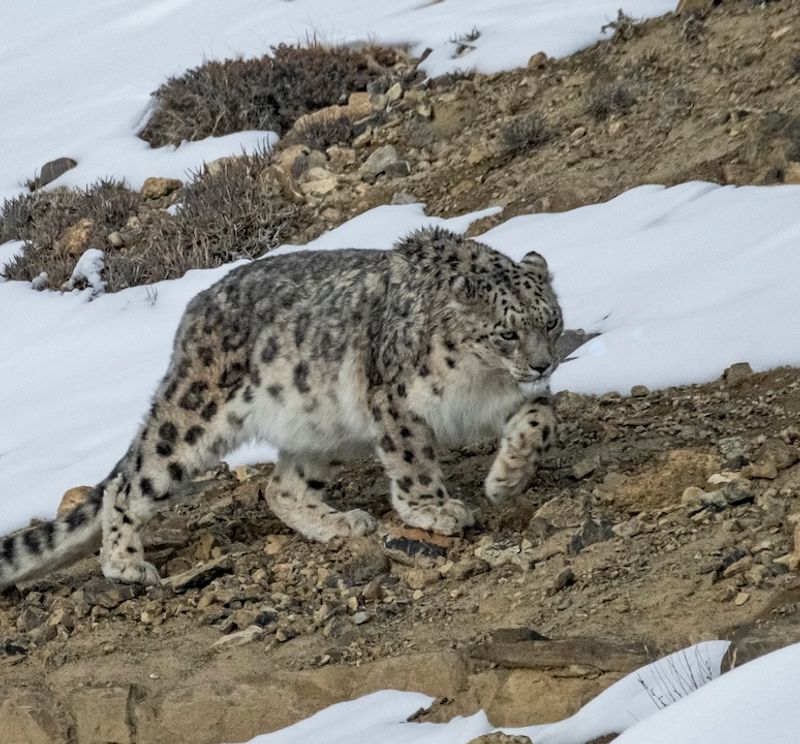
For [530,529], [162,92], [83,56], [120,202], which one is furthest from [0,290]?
[530,529]

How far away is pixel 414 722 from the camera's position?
18.6 feet

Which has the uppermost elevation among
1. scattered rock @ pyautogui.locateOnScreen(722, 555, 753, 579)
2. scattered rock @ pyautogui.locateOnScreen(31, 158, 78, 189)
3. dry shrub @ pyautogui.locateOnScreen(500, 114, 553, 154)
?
scattered rock @ pyautogui.locateOnScreen(31, 158, 78, 189)

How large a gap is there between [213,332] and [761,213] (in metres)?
4.70

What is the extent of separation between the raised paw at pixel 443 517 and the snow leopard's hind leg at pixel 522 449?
6.8 inches

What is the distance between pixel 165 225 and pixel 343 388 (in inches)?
309

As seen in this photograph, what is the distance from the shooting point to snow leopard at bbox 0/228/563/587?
761 centimetres

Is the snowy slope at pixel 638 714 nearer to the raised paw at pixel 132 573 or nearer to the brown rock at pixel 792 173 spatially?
the raised paw at pixel 132 573

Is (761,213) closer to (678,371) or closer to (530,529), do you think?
(678,371)

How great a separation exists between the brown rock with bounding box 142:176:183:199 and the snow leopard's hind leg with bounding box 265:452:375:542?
832cm

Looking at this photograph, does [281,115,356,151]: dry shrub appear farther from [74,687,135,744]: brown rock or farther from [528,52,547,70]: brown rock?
[74,687,135,744]: brown rock

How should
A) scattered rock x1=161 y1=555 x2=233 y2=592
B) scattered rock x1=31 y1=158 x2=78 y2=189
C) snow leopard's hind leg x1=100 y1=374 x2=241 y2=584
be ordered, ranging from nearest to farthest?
1. scattered rock x1=161 y1=555 x2=233 y2=592
2. snow leopard's hind leg x1=100 y1=374 x2=241 y2=584
3. scattered rock x1=31 y1=158 x2=78 y2=189

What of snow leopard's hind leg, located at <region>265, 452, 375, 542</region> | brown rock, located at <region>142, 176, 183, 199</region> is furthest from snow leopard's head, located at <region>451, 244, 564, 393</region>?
brown rock, located at <region>142, 176, 183, 199</region>

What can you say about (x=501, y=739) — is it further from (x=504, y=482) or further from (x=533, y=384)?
(x=533, y=384)

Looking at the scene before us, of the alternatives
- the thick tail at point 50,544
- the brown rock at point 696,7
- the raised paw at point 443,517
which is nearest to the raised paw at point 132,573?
the thick tail at point 50,544
